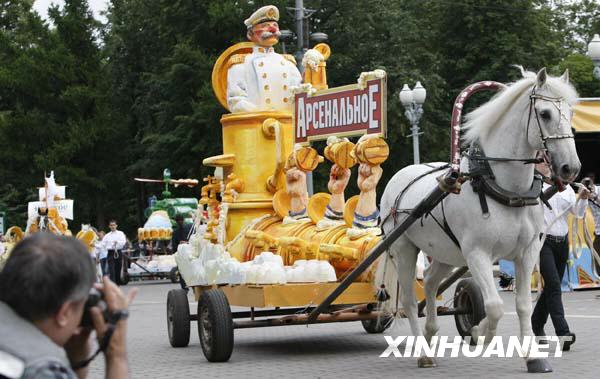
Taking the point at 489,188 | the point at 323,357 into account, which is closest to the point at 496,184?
the point at 489,188

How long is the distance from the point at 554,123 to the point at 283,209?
4404 millimetres

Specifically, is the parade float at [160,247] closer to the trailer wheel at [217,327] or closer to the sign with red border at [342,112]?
the sign with red border at [342,112]

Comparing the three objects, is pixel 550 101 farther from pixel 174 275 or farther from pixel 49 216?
pixel 174 275

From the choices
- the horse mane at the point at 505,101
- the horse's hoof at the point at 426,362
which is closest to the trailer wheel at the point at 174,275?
the horse's hoof at the point at 426,362

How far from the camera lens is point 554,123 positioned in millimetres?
7965

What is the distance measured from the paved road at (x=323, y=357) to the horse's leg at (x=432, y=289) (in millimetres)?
287

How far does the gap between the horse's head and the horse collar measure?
362 millimetres

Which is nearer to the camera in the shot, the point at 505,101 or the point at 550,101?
the point at 550,101

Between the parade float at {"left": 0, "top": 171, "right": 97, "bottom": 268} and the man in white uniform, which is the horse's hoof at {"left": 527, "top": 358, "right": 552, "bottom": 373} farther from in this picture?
the parade float at {"left": 0, "top": 171, "right": 97, "bottom": 268}

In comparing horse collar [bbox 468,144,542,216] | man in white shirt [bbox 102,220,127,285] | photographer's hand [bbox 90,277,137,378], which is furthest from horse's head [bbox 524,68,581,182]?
man in white shirt [bbox 102,220,127,285]

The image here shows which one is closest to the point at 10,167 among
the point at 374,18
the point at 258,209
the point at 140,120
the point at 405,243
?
the point at 140,120

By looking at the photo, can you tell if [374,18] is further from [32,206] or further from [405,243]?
[405,243]

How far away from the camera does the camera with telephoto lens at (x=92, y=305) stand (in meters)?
3.09
